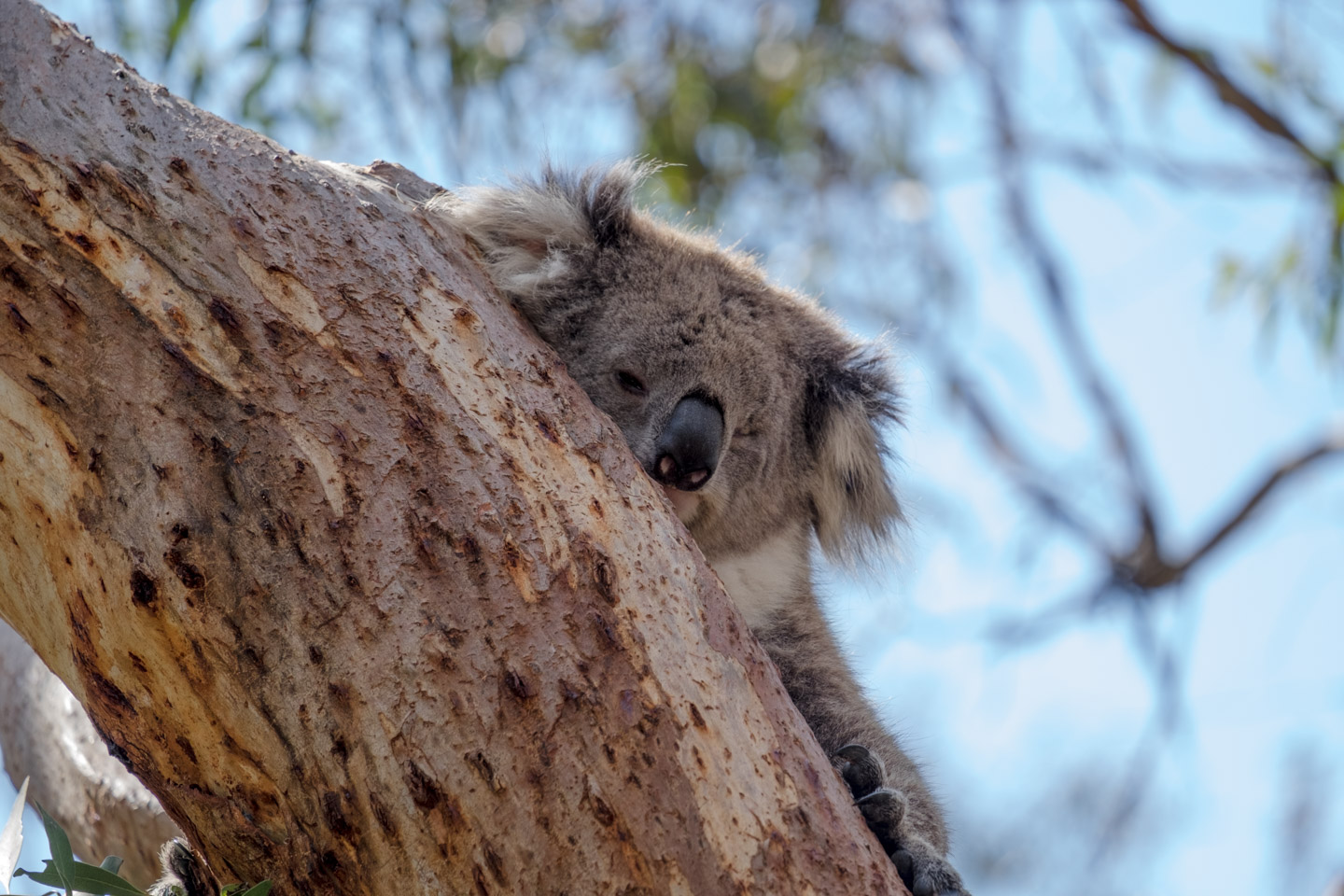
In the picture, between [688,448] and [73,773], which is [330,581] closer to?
[688,448]

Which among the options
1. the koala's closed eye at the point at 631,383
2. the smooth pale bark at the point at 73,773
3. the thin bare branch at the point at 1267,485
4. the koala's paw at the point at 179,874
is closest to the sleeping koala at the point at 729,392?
the koala's closed eye at the point at 631,383

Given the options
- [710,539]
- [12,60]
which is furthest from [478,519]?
[710,539]

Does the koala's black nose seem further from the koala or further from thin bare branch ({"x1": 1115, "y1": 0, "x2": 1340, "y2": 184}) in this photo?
thin bare branch ({"x1": 1115, "y1": 0, "x2": 1340, "y2": 184})

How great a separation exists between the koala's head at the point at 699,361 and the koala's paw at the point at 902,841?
0.62 metres

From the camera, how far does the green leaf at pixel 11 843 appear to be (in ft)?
4.97

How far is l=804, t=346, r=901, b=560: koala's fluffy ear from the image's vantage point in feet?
8.59

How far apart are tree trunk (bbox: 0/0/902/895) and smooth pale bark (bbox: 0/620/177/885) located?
96cm

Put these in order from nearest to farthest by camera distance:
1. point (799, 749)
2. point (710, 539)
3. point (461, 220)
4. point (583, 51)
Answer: point (799, 749)
point (461, 220)
point (710, 539)
point (583, 51)

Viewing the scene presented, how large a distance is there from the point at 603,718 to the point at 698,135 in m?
4.92

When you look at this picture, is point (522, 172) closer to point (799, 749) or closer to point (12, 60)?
point (12, 60)

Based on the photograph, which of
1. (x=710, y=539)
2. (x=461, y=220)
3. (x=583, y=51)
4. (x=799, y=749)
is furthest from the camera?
(x=583, y=51)

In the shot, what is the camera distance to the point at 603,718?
141cm

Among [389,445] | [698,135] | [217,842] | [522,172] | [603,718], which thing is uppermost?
[698,135]

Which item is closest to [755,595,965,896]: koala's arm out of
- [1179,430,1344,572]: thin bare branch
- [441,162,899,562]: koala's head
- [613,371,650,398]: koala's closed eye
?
[441,162,899,562]: koala's head
